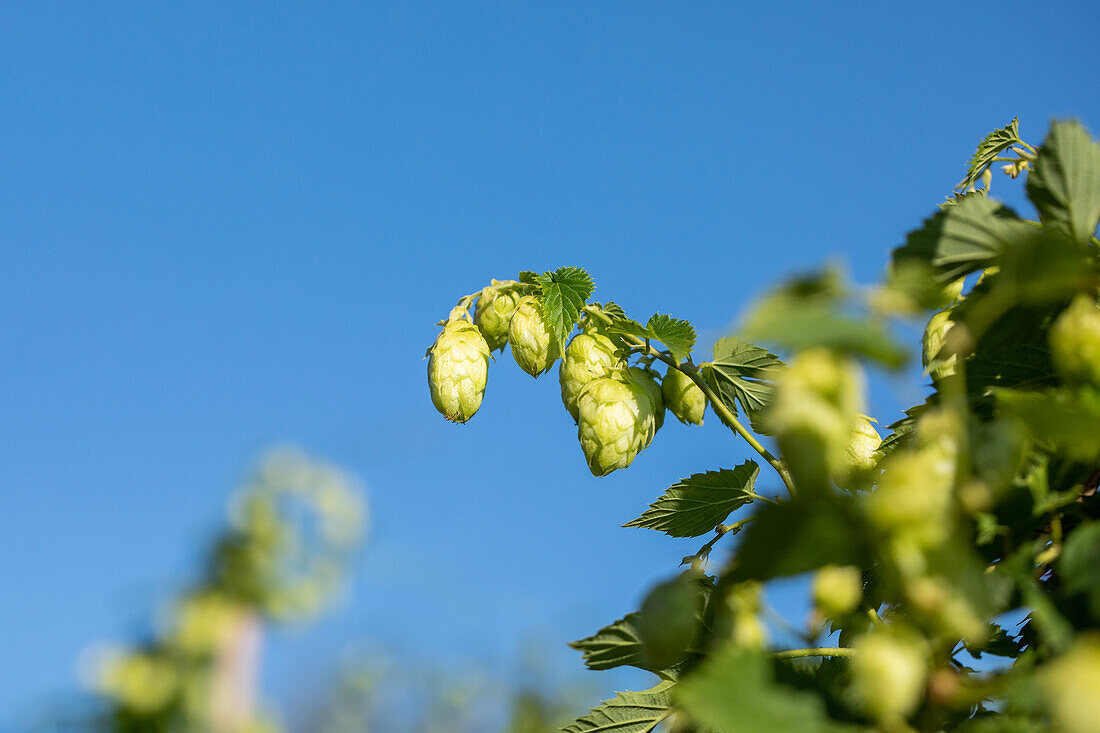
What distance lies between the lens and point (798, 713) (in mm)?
387

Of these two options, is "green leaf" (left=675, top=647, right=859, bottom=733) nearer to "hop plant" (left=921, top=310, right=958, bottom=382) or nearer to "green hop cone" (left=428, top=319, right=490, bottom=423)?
"hop plant" (left=921, top=310, right=958, bottom=382)

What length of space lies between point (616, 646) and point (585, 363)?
44 centimetres

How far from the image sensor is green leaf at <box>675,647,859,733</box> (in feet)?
1.24

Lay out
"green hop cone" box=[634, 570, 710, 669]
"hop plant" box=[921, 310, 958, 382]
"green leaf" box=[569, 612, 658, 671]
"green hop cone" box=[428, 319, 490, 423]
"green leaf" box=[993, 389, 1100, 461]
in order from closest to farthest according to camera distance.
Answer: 1. "green leaf" box=[993, 389, 1100, 461]
2. "green hop cone" box=[634, 570, 710, 669]
3. "green leaf" box=[569, 612, 658, 671]
4. "hop plant" box=[921, 310, 958, 382]
5. "green hop cone" box=[428, 319, 490, 423]

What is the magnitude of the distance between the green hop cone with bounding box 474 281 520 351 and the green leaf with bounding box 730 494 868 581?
2.67ft

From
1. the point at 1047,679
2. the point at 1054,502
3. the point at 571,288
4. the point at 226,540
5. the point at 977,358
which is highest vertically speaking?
the point at 226,540

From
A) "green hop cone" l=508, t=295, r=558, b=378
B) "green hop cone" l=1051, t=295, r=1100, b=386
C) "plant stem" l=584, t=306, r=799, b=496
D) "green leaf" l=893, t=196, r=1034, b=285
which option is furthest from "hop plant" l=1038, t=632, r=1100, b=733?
"green hop cone" l=508, t=295, r=558, b=378

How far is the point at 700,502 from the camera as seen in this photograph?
3.18ft

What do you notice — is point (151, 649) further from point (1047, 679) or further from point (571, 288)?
point (1047, 679)

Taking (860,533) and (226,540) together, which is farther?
(226,540)

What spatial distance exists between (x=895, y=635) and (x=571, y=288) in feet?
2.53

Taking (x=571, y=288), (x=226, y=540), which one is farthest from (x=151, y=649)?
(x=571, y=288)

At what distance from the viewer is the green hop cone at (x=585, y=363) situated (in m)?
1.05

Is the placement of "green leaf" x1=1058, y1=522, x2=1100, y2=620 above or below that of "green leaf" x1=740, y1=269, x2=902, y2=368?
below
